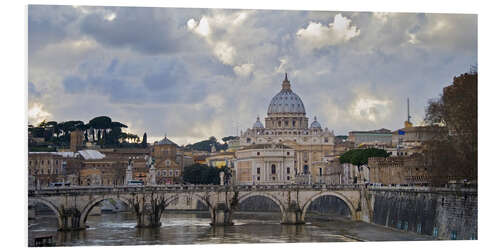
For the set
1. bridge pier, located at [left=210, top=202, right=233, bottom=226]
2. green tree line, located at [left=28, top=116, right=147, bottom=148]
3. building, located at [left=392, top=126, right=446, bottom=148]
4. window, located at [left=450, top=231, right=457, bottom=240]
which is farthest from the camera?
green tree line, located at [left=28, top=116, right=147, bottom=148]

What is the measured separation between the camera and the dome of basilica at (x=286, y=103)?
92875 millimetres

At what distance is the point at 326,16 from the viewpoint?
2395cm

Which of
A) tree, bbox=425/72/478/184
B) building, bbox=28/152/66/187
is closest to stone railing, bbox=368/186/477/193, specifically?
tree, bbox=425/72/478/184

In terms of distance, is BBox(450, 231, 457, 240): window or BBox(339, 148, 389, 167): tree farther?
BBox(339, 148, 389, 167): tree

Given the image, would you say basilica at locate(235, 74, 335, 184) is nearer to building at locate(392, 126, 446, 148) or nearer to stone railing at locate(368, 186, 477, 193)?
building at locate(392, 126, 446, 148)

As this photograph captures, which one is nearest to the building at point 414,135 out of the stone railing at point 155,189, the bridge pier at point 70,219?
the stone railing at point 155,189

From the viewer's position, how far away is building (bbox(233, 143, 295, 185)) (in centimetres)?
7325

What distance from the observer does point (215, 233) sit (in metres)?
31.4

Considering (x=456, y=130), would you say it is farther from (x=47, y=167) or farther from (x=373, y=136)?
(x=373, y=136)

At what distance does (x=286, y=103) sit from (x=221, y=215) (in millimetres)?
58292

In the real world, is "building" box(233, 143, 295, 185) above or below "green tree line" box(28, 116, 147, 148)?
below

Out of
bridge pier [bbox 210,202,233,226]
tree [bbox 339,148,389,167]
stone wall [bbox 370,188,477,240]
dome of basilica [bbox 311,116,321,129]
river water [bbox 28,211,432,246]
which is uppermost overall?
dome of basilica [bbox 311,116,321,129]

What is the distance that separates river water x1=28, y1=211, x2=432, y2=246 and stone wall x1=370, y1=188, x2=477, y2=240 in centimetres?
44

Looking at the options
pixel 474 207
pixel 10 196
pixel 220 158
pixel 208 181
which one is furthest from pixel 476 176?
pixel 220 158
